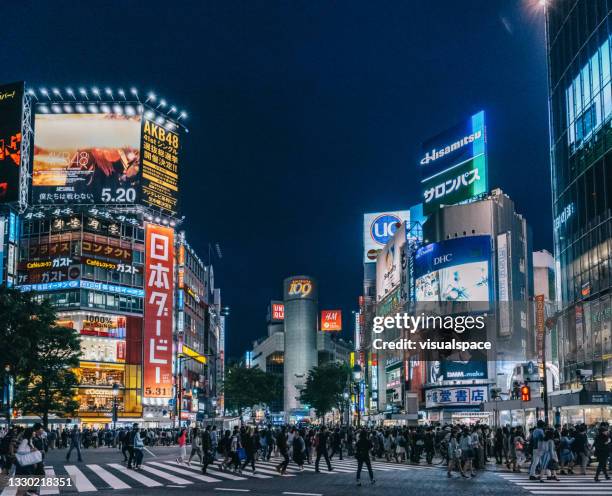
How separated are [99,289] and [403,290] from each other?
34.3 meters

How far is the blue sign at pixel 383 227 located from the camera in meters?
124

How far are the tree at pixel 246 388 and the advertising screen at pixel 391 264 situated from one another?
839 inches

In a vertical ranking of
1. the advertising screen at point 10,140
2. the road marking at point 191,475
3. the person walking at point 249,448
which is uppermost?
the advertising screen at point 10,140

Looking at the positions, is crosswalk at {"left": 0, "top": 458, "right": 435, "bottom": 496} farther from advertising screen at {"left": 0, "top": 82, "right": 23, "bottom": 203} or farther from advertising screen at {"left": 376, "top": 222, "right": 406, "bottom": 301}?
advertising screen at {"left": 376, "top": 222, "right": 406, "bottom": 301}

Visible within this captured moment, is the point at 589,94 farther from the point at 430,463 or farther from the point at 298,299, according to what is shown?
the point at 298,299

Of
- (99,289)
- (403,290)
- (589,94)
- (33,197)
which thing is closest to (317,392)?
(403,290)

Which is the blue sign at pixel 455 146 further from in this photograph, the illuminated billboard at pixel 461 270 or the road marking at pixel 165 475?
the road marking at pixel 165 475

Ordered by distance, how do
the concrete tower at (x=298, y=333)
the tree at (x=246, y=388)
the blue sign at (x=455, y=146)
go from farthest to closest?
the concrete tower at (x=298, y=333) → the tree at (x=246, y=388) → the blue sign at (x=455, y=146)

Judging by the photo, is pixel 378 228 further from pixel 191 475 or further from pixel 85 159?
pixel 191 475

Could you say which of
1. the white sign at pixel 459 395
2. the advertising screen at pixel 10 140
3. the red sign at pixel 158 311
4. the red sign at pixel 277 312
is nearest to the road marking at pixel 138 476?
the advertising screen at pixel 10 140

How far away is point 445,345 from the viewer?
247ft

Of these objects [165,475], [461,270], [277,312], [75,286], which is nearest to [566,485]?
[165,475]

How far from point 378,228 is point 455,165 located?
44.3 metres

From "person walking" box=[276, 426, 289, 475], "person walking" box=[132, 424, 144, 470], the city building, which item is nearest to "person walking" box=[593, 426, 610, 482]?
"person walking" box=[276, 426, 289, 475]
